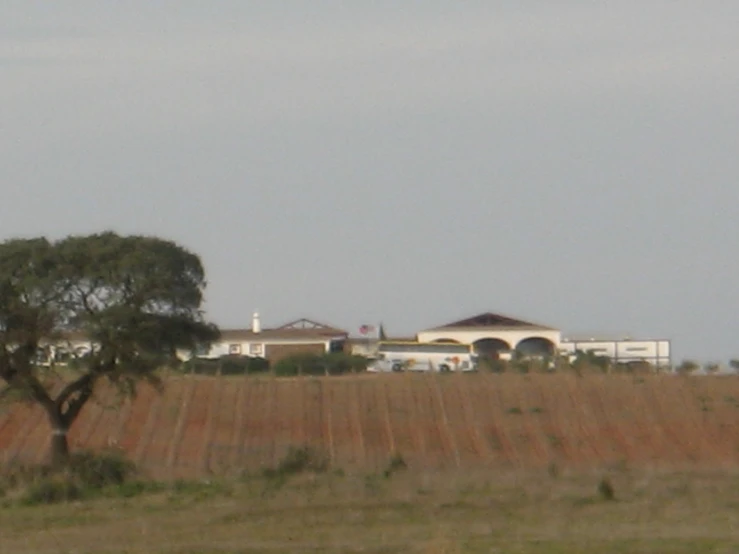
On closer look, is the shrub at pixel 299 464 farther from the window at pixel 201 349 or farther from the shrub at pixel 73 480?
the window at pixel 201 349

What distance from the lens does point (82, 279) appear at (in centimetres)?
3606

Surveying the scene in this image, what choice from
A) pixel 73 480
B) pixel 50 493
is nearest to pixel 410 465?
pixel 73 480

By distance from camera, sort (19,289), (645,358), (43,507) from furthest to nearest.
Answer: (645,358), (19,289), (43,507)

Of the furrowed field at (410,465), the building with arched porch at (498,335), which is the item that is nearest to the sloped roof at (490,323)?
the building with arched porch at (498,335)

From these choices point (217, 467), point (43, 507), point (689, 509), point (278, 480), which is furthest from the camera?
point (217, 467)

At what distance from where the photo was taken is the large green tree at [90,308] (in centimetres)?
3572

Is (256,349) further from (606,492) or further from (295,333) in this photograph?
(606,492)

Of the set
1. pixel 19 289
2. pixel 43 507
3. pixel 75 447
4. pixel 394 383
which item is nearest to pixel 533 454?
pixel 394 383

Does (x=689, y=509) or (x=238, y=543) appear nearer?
Answer: (x=238, y=543)

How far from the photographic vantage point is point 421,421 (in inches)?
1927

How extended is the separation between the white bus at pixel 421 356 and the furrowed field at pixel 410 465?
10098mm

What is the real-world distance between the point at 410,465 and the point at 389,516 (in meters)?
17.9

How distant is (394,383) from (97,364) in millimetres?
A: 18334

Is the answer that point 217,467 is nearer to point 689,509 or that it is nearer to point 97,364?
point 97,364
